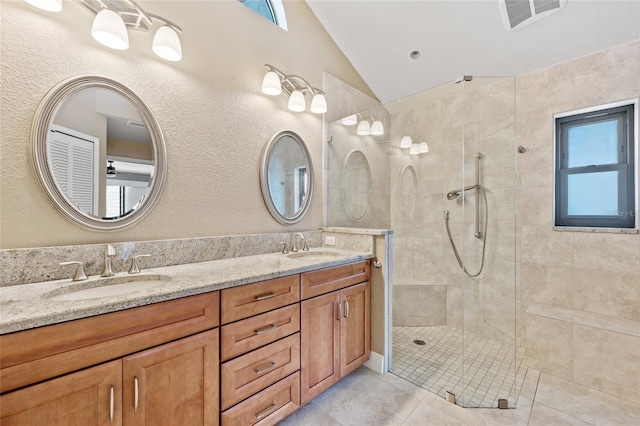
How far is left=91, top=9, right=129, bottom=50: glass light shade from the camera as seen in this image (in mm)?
1263

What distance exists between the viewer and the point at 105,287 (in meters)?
1.28

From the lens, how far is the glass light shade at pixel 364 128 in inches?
105

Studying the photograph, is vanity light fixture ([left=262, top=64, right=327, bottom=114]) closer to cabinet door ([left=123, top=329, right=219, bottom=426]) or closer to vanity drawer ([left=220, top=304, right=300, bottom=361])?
vanity drawer ([left=220, top=304, right=300, bottom=361])

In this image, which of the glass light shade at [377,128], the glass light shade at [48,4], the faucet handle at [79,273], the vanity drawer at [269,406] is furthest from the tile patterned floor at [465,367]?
the glass light shade at [48,4]

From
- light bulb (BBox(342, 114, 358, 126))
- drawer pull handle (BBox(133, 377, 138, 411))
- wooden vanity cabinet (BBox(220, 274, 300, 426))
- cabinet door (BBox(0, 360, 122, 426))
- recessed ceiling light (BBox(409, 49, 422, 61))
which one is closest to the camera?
cabinet door (BBox(0, 360, 122, 426))

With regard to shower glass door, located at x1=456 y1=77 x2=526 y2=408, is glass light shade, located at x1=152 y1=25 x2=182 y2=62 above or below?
above

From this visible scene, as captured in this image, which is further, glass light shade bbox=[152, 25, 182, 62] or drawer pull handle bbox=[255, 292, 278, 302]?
glass light shade bbox=[152, 25, 182, 62]

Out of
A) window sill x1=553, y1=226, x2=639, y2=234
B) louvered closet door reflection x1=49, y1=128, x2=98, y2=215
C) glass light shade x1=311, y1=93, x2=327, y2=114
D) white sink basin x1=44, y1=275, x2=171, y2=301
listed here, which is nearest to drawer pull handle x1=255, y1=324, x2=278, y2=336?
white sink basin x1=44, y1=275, x2=171, y2=301

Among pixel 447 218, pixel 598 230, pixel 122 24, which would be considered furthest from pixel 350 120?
pixel 598 230

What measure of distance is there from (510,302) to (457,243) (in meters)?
0.61

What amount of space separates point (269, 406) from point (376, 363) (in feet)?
3.25

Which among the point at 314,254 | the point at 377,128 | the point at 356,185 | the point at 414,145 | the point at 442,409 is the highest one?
the point at 377,128

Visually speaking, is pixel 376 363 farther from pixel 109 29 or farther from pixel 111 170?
pixel 109 29

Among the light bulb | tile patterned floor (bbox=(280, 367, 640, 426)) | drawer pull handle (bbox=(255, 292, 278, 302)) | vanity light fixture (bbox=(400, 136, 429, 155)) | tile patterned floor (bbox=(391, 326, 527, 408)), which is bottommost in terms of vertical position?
tile patterned floor (bbox=(280, 367, 640, 426))
